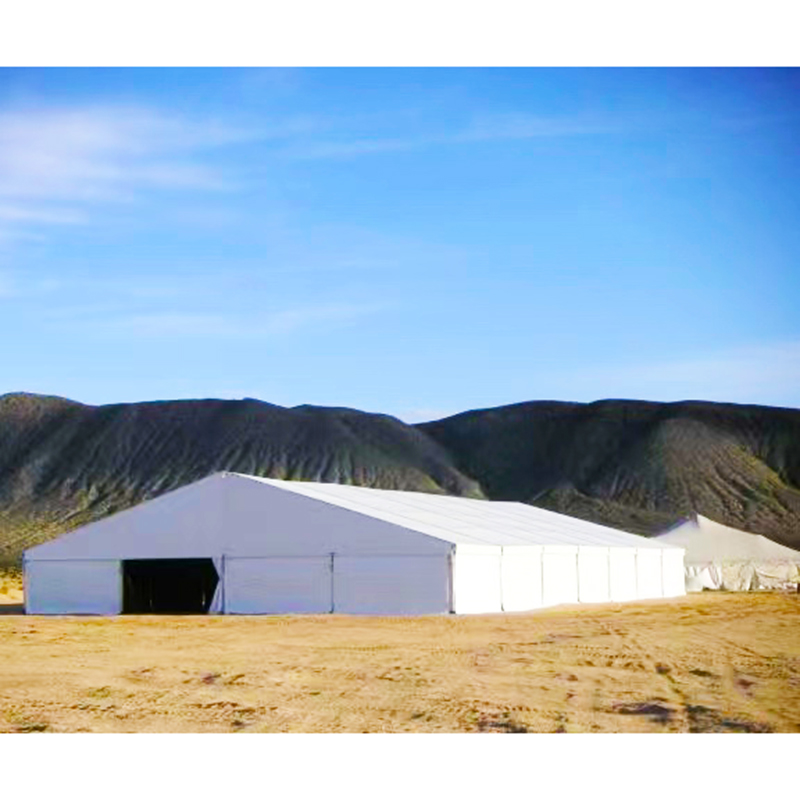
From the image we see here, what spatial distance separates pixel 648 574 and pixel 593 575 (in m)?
5.52

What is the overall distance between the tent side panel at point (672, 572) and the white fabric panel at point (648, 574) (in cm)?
58

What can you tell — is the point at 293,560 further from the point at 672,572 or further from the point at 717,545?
the point at 717,545

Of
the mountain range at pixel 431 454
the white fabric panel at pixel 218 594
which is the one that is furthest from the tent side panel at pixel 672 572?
the mountain range at pixel 431 454

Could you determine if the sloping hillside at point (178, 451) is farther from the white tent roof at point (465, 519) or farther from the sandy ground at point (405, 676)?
the sandy ground at point (405, 676)

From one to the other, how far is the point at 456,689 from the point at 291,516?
46.0ft

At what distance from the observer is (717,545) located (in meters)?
46.6

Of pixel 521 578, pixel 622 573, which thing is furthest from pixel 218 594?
pixel 622 573

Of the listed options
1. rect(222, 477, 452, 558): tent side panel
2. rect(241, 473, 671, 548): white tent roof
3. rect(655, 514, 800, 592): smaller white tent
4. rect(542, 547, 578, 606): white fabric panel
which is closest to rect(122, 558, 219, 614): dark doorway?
rect(222, 477, 452, 558): tent side panel

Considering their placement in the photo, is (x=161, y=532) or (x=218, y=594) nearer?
(x=218, y=594)

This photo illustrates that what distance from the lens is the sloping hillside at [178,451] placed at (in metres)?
91.8

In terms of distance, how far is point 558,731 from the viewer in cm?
1084

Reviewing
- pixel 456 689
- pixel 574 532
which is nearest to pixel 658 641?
pixel 456 689

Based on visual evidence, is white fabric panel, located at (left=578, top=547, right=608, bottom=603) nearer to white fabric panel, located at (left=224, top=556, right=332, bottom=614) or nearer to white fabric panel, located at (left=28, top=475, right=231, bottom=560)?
white fabric panel, located at (left=224, top=556, right=332, bottom=614)
